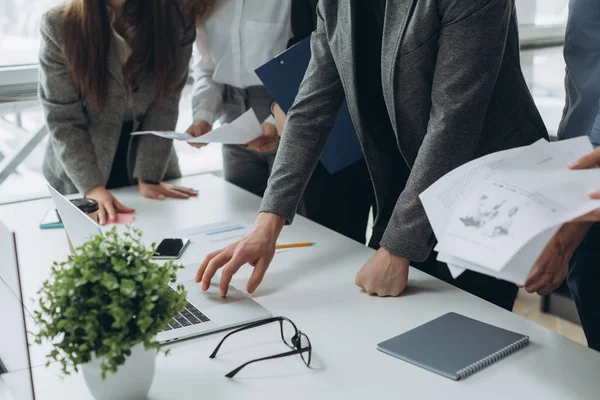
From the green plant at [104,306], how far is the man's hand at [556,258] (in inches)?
26.9

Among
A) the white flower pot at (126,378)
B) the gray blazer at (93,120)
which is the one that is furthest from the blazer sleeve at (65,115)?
the white flower pot at (126,378)

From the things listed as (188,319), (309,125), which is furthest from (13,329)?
(309,125)

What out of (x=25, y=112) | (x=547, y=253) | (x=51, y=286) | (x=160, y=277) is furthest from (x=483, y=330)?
(x=25, y=112)

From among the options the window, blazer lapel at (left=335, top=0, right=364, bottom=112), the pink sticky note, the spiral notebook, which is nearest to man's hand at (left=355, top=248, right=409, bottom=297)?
the spiral notebook

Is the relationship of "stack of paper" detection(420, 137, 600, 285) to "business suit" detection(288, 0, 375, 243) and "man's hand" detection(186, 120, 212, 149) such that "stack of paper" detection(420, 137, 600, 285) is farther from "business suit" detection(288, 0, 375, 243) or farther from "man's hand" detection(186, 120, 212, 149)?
"man's hand" detection(186, 120, 212, 149)

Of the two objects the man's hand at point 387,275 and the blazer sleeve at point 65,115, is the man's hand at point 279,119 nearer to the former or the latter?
the blazer sleeve at point 65,115

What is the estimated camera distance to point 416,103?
4.41ft

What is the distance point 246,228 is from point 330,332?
586 millimetres

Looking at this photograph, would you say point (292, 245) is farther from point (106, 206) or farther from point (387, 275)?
point (106, 206)

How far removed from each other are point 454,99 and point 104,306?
711 millimetres

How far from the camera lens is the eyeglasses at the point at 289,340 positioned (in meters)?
1.08

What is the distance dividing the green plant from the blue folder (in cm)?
97

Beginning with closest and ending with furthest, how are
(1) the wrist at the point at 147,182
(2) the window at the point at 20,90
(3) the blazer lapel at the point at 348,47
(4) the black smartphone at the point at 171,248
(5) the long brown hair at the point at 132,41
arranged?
(3) the blazer lapel at the point at 348,47
(4) the black smartphone at the point at 171,248
(5) the long brown hair at the point at 132,41
(1) the wrist at the point at 147,182
(2) the window at the point at 20,90

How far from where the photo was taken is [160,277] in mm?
928
